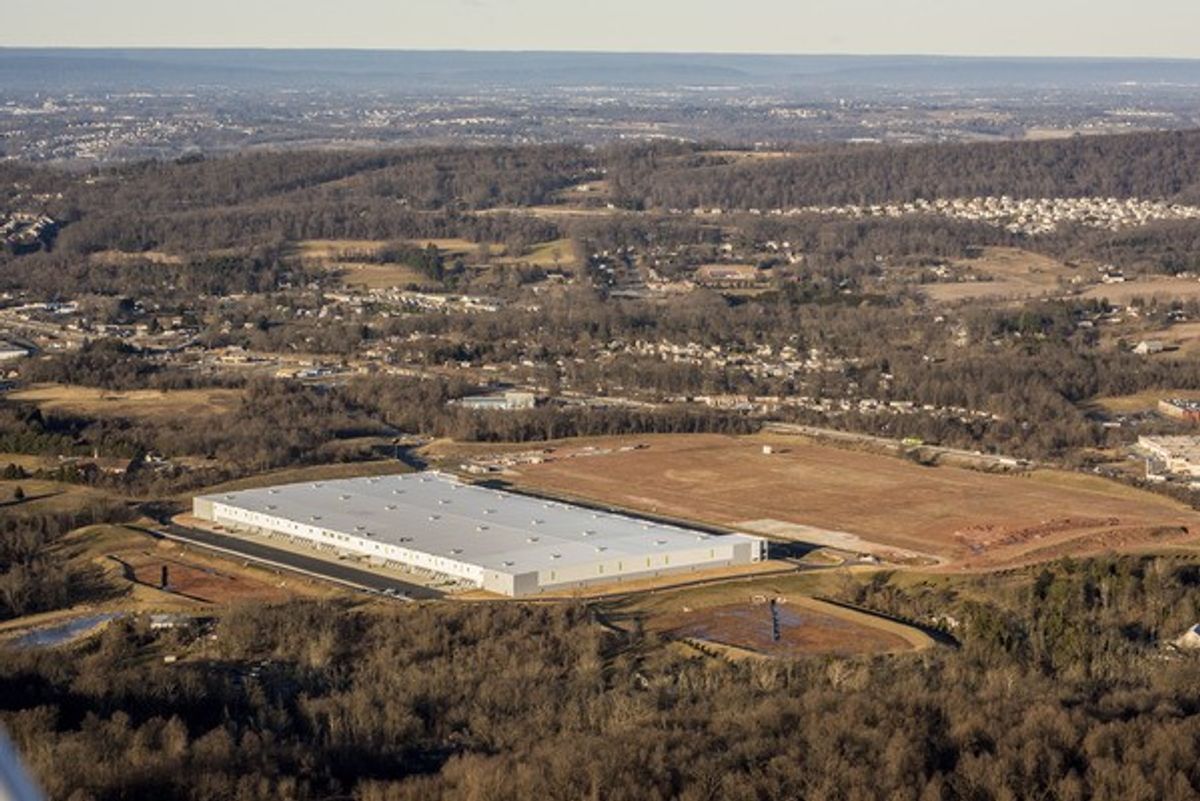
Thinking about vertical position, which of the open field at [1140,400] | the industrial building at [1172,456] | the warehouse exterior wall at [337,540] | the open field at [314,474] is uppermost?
the warehouse exterior wall at [337,540]

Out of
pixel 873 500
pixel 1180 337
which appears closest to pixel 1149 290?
pixel 1180 337

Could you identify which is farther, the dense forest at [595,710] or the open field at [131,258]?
the open field at [131,258]

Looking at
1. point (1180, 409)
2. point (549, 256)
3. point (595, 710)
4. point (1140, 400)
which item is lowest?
point (549, 256)

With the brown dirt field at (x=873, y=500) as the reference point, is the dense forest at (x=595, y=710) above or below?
above

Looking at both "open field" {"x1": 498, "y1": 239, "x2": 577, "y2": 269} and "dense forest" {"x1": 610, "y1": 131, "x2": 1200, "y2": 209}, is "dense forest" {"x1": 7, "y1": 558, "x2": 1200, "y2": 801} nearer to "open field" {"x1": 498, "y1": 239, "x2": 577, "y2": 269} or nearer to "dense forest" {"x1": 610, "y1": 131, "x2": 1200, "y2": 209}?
"open field" {"x1": 498, "y1": 239, "x2": 577, "y2": 269}

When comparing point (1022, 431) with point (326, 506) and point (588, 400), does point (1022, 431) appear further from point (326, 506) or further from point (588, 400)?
point (326, 506)

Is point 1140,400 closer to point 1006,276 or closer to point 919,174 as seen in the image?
point 1006,276

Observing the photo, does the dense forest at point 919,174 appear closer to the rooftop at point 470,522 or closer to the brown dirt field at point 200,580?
the rooftop at point 470,522

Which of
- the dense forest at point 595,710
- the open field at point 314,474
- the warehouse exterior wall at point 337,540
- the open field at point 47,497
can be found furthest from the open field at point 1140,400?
the open field at point 47,497
